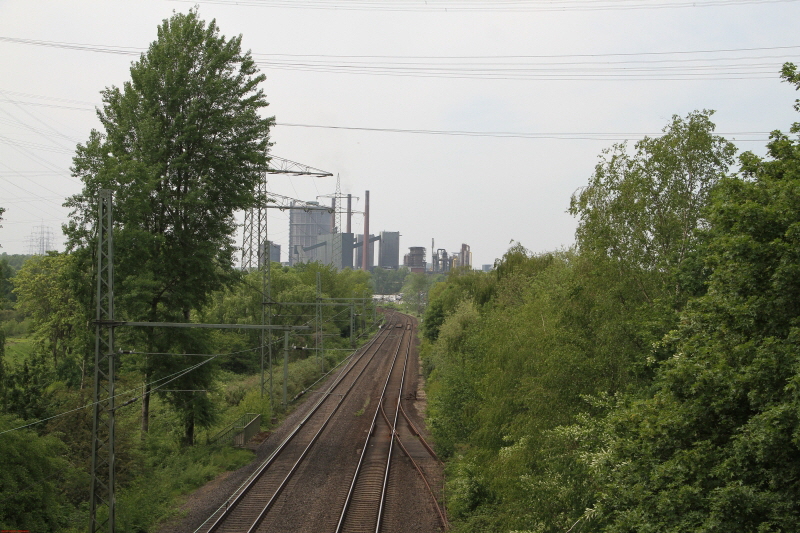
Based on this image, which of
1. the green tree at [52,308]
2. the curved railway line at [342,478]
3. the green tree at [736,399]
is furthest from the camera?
the green tree at [52,308]

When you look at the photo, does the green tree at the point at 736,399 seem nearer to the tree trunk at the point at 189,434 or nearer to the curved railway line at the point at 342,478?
the curved railway line at the point at 342,478

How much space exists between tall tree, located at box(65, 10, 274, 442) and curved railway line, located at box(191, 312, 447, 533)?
4.98 meters

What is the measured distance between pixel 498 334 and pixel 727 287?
10789 millimetres

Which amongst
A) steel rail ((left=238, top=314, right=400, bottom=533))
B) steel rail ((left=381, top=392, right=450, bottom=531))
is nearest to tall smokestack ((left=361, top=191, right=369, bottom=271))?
steel rail ((left=238, top=314, right=400, bottom=533))

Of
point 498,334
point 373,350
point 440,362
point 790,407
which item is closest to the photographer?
point 790,407

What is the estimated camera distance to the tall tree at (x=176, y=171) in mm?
19812

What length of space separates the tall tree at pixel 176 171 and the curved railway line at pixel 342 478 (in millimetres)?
4978

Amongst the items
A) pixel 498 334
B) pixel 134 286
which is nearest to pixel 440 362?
pixel 498 334

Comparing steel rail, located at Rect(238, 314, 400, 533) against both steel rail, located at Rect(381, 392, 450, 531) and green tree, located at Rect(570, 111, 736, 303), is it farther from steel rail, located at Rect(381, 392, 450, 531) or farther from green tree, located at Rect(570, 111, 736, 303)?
green tree, located at Rect(570, 111, 736, 303)

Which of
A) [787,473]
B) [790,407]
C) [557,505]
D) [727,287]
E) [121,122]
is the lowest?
[557,505]

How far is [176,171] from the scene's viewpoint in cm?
2164

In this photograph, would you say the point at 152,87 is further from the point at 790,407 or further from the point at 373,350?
the point at 373,350

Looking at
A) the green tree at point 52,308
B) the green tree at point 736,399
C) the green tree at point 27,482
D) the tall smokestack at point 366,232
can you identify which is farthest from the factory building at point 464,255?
the green tree at point 736,399

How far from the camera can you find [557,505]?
37.1ft
